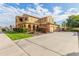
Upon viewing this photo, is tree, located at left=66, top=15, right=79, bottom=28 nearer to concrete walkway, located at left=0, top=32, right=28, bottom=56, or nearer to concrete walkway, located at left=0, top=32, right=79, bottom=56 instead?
concrete walkway, located at left=0, top=32, right=79, bottom=56

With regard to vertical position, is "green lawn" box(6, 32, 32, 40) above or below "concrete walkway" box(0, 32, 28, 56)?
above

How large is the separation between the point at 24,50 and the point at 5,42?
11.0 inches

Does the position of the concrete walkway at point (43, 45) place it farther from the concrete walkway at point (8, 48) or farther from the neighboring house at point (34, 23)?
the neighboring house at point (34, 23)

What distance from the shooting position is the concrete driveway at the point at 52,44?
1955mm

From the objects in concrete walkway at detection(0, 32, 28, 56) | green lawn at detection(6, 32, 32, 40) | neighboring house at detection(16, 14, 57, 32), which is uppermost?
neighboring house at detection(16, 14, 57, 32)

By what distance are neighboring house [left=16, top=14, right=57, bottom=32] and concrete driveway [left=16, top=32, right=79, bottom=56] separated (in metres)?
0.11

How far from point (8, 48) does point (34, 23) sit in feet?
1.56

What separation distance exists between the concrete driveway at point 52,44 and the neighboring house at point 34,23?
0.11m

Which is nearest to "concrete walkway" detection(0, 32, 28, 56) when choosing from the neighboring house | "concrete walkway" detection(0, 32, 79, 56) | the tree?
"concrete walkway" detection(0, 32, 79, 56)

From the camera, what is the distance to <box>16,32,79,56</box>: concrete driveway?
6.41ft

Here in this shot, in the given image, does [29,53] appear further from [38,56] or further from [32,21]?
[32,21]

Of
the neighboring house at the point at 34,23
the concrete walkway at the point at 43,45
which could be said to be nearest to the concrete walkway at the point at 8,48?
the concrete walkway at the point at 43,45

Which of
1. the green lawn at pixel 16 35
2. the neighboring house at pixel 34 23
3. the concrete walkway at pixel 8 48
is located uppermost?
the neighboring house at pixel 34 23

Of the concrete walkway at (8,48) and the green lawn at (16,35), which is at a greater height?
the green lawn at (16,35)
